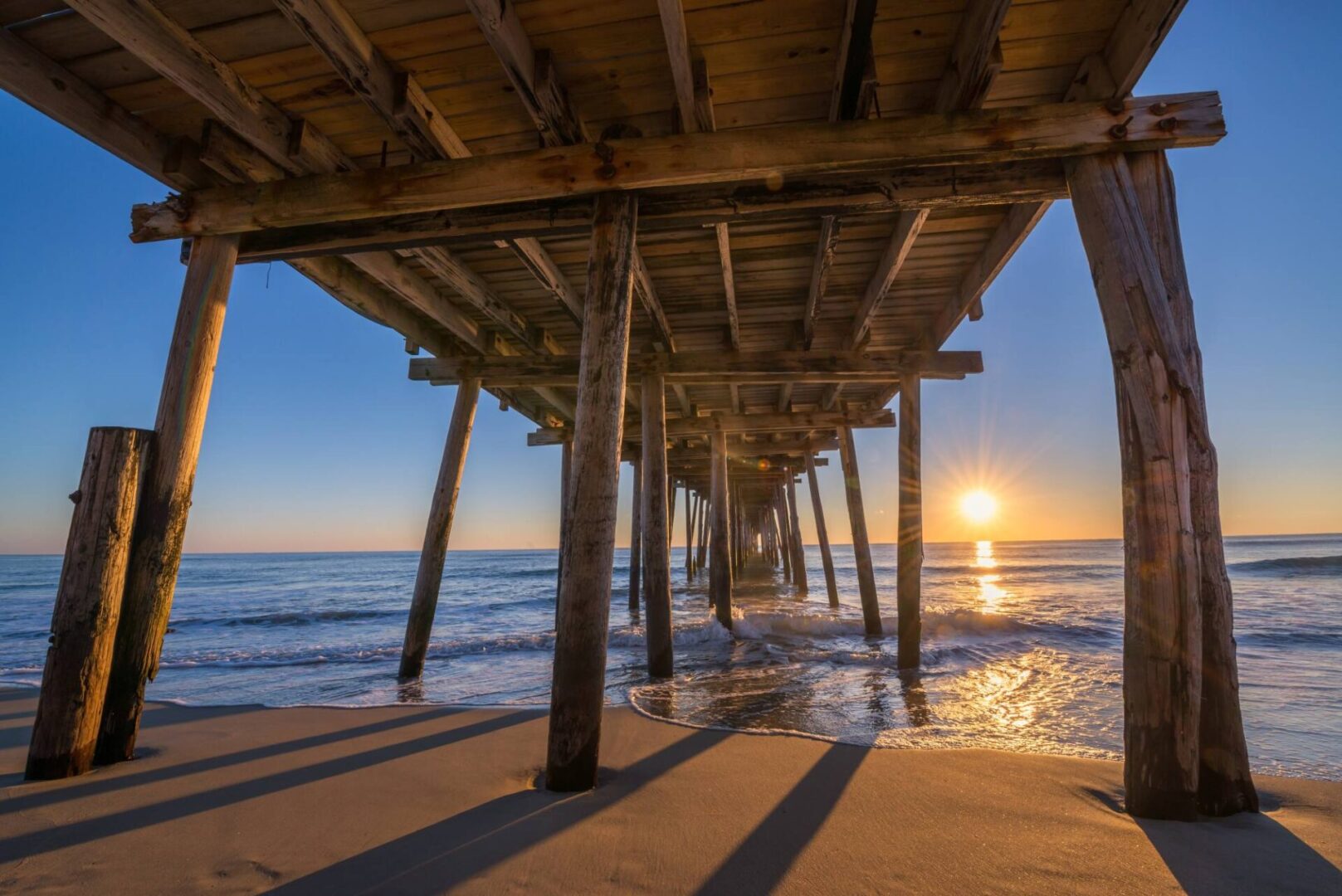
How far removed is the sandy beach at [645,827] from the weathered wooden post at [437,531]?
99.0 inches

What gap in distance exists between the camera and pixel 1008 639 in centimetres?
891

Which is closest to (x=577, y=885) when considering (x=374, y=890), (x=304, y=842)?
(x=374, y=890)

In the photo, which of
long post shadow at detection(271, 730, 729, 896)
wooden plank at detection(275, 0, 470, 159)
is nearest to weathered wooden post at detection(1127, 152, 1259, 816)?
long post shadow at detection(271, 730, 729, 896)

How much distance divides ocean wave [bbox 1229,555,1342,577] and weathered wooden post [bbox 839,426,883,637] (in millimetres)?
26578

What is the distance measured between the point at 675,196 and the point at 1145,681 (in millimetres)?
3335

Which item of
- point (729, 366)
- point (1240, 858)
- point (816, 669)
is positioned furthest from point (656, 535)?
point (1240, 858)

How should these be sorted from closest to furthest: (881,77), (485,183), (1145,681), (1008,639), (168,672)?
(1145,681) → (881,77) → (485,183) → (168,672) → (1008,639)

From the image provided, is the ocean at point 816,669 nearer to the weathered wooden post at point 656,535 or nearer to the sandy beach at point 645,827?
the weathered wooden post at point 656,535

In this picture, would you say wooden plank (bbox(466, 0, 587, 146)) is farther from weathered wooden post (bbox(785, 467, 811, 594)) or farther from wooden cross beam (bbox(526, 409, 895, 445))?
weathered wooden post (bbox(785, 467, 811, 594))

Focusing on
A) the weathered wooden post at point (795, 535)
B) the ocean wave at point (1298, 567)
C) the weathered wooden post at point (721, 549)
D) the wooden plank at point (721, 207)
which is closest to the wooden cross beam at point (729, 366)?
the wooden plank at point (721, 207)

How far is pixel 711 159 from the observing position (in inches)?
116

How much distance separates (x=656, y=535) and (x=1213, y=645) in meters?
4.32

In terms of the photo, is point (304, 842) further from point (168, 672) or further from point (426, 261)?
point (168, 672)

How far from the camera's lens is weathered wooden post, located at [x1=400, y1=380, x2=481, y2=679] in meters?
5.79
